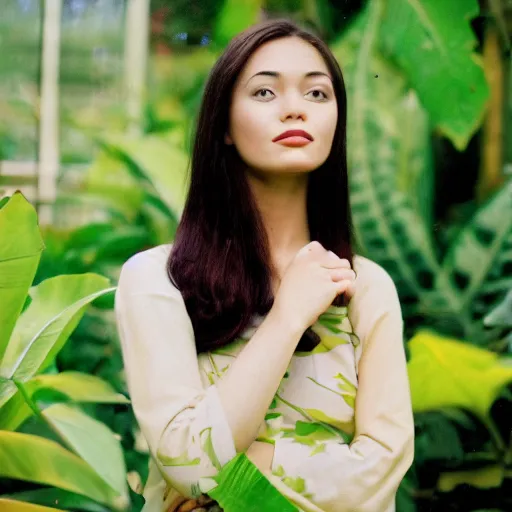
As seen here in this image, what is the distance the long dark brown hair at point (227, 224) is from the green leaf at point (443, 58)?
0.58 meters

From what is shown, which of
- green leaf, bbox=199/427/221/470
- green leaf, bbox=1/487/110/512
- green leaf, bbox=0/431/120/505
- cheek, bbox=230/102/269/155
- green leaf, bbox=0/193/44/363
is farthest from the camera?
green leaf, bbox=1/487/110/512

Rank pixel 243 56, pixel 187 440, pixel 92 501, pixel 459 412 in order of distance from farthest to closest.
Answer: pixel 459 412 < pixel 92 501 < pixel 243 56 < pixel 187 440

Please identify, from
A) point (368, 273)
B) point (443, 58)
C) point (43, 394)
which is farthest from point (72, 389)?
point (443, 58)

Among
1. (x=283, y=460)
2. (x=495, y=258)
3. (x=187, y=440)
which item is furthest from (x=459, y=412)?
(x=187, y=440)

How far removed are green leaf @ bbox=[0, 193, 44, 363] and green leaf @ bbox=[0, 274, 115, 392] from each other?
4 centimetres

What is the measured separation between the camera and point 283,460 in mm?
1039

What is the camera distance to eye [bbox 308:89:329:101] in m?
1.11

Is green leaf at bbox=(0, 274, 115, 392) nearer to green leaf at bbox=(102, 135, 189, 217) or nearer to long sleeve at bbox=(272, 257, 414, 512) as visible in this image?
green leaf at bbox=(102, 135, 189, 217)

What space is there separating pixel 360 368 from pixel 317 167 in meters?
0.27

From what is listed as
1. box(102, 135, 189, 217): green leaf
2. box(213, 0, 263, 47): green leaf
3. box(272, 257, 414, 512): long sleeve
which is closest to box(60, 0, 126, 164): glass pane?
box(102, 135, 189, 217): green leaf

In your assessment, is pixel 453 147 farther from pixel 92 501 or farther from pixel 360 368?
pixel 92 501

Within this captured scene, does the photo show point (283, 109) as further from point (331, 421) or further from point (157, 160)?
point (157, 160)

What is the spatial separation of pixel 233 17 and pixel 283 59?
643mm

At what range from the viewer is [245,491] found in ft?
3.26
